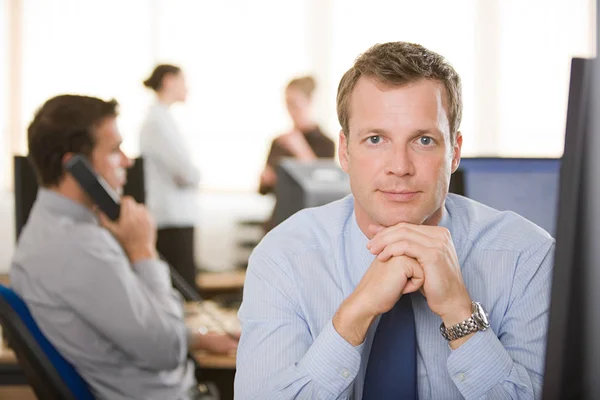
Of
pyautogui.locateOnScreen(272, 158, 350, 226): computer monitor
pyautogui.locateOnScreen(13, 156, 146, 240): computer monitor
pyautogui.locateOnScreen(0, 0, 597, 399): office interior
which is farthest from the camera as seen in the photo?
pyautogui.locateOnScreen(0, 0, 597, 399): office interior

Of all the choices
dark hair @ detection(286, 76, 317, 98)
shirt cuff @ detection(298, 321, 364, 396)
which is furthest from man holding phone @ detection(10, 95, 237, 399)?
dark hair @ detection(286, 76, 317, 98)

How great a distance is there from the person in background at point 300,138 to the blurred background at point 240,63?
5.60 feet

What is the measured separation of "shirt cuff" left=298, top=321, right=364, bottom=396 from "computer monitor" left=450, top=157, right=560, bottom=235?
67cm

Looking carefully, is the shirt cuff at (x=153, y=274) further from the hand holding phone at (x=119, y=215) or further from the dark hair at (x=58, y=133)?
the dark hair at (x=58, y=133)

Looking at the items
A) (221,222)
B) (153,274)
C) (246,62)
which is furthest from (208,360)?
(246,62)

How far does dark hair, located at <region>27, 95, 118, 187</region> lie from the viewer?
196cm

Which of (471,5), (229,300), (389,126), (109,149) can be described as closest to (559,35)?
(471,5)

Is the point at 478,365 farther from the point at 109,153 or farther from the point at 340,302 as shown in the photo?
the point at 109,153

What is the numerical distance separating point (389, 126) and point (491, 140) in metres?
5.07

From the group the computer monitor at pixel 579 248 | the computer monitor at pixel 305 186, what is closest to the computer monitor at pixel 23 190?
the computer monitor at pixel 305 186

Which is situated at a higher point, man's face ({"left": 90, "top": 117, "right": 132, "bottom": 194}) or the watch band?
man's face ({"left": 90, "top": 117, "right": 132, "bottom": 194})

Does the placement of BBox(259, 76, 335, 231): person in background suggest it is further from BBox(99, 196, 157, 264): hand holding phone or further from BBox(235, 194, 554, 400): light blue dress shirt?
BBox(235, 194, 554, 400): light blue dress shirt

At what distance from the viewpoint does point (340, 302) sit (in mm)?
1281

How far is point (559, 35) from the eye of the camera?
5895 millimetres
